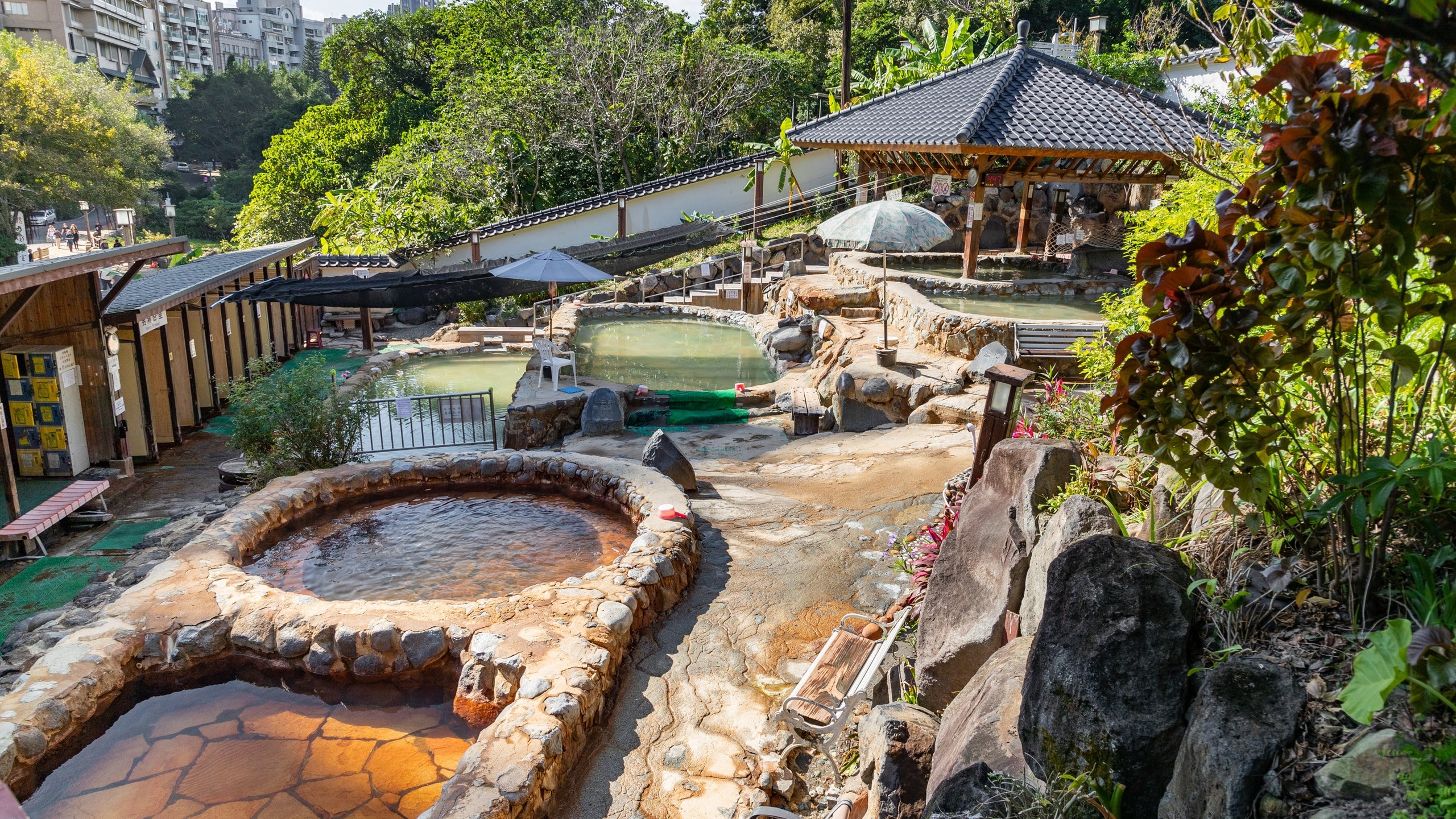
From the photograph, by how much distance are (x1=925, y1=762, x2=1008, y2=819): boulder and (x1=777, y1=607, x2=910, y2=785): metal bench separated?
1.74m

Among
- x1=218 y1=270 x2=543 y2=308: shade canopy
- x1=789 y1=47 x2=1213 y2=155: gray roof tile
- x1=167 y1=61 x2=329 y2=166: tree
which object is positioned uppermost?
x1=167 y1=61 x2=329 y2=166: tree

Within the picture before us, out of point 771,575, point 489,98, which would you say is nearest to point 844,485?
point 771,575

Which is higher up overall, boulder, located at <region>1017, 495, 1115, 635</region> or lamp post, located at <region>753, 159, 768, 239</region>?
lamp post, located at <region>753, 159, 768, 239</region>

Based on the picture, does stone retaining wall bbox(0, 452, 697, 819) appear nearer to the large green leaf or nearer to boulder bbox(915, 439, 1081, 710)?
boulder bbox(915, 439, 1081, 710)

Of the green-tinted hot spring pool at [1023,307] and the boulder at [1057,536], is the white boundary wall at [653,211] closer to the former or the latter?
the green-tinted hot spring pool at [1023,307]

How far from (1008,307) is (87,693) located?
13544 millimetres

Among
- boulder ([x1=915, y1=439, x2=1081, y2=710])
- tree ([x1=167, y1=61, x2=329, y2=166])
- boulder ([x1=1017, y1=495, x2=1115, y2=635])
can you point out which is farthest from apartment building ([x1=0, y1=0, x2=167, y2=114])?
boulder ([x1=1017, y1=495, x2=1115, y2=635])

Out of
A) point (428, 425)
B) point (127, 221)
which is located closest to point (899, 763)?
point (428, 425)

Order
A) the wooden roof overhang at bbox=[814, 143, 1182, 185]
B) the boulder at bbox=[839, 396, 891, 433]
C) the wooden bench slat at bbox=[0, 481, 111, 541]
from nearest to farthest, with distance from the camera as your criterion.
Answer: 1. the wooden bench slat at bbox=[0, 481, 111, 541]
2. the boulder at bbox=[839, 396, 891, 433]
3. the wooden roof overhang at bbox=[814, 143, 1182, 185]

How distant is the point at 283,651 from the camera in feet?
21.4

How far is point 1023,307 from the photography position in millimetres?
15469

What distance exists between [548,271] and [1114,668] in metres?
12.0

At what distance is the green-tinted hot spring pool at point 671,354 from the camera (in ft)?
52.4

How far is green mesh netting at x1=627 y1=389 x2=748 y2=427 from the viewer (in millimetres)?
13258
